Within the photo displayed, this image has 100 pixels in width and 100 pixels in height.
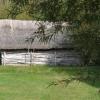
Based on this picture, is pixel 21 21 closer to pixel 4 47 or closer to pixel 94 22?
pixel 4 47

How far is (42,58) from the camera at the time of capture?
33562mm

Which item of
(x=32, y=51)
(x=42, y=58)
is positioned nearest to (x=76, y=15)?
(x=42, y=58)

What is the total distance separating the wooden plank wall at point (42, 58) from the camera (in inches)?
1312

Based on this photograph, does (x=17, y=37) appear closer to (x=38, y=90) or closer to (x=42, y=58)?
(x=42, y=58)

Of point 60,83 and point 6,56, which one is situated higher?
point 60,83

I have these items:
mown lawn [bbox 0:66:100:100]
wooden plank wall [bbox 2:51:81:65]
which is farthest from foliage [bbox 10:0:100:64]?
wooden plank wall [bbox 2:51:81:65]

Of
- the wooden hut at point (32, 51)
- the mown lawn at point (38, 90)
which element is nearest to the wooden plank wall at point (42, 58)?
the wooden hut at point (32, 51)

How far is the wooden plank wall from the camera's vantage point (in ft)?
109

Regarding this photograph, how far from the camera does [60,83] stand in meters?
3.03

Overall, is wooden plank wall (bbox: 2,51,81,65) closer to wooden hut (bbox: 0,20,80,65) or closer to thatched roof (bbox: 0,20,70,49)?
wooden hut (bbox: 0,20,80,65)

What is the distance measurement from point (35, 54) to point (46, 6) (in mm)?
30612

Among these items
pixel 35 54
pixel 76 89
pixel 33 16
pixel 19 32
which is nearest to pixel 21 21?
pixel 19 32

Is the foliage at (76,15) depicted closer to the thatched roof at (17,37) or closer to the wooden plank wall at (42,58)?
the thatched roof at (17,37)

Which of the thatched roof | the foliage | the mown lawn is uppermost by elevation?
the foliage
